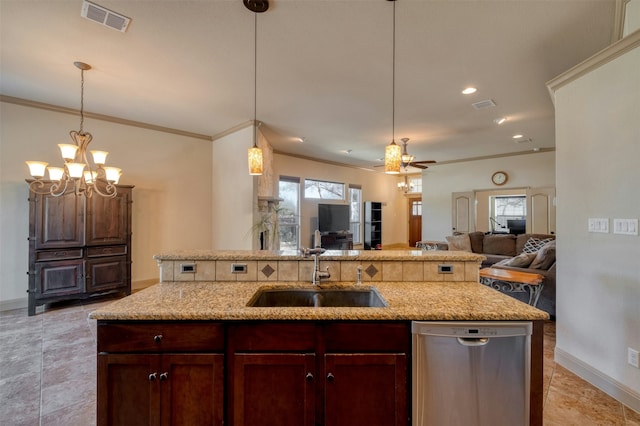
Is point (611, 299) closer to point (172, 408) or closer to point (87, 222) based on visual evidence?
point (172, 408)

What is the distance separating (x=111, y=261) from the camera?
4.08 metres

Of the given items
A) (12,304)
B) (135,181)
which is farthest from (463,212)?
(12,304)

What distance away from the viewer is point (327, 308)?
4.75 feet

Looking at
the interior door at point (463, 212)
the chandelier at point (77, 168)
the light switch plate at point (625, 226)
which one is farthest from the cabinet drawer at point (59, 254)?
the interior door at point (463, 212)

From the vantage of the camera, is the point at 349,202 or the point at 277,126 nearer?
the point at 277,126

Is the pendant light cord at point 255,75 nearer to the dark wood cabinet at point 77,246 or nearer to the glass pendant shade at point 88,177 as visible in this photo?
the glass pendant shade at point 88,177

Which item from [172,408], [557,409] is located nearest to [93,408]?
[172,408]

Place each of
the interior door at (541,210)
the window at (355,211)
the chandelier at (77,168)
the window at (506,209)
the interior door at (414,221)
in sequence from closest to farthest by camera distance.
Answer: the chandelier at (77,168), the interior door at (541,210), the window at (506,209), the window at (355,211), the interior door at (414,221)

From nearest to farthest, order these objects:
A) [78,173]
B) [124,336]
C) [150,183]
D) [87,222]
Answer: [124,336], [78,173], [87,222], [150,183]

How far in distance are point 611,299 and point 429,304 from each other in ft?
5.81

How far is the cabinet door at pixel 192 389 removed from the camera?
1365 mm

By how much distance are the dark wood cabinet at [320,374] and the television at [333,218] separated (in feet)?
19.3

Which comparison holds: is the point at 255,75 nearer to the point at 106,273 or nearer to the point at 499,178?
the point at 106,273

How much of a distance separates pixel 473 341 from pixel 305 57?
109 inches
